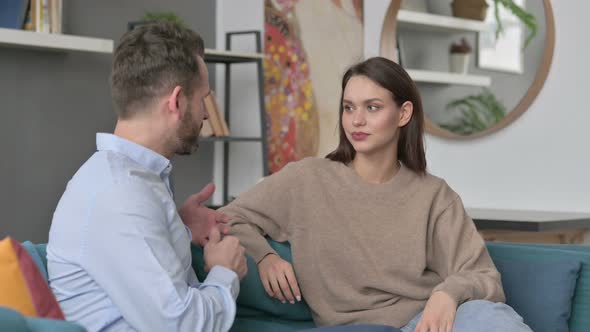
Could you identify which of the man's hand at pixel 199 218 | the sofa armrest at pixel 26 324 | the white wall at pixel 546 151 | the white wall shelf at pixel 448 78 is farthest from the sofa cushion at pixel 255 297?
the white wall shelf at pixel 448 78

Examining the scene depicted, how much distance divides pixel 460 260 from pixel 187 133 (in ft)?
2.51

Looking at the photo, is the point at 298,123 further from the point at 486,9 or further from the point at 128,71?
the point at 128,71

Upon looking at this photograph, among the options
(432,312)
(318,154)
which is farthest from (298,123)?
(432,312)

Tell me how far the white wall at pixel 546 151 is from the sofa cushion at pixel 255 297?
6.03 feet

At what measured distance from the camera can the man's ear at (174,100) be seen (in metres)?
1.72

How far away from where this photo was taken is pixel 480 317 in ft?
6.22

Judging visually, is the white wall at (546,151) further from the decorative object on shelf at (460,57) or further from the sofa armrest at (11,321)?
the sofa armrest at (11,321)

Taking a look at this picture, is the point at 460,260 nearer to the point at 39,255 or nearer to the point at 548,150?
the point at 39,255

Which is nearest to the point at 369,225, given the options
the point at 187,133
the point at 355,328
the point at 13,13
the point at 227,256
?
the point at 355,328

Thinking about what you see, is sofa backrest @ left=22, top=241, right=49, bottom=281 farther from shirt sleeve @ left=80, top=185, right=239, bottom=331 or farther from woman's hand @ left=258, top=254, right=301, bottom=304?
woman's hand @ left=258, top=254, right=301, bottom=304

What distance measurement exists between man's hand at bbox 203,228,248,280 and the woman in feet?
1.07

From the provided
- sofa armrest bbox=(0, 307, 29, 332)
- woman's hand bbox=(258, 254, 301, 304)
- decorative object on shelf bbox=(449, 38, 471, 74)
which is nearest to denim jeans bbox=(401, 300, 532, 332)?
woman's hand bbox=(258, 254, 301, 304)

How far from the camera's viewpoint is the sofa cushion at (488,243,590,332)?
2090 millimetres

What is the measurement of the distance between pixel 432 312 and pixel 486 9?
7.77ft
